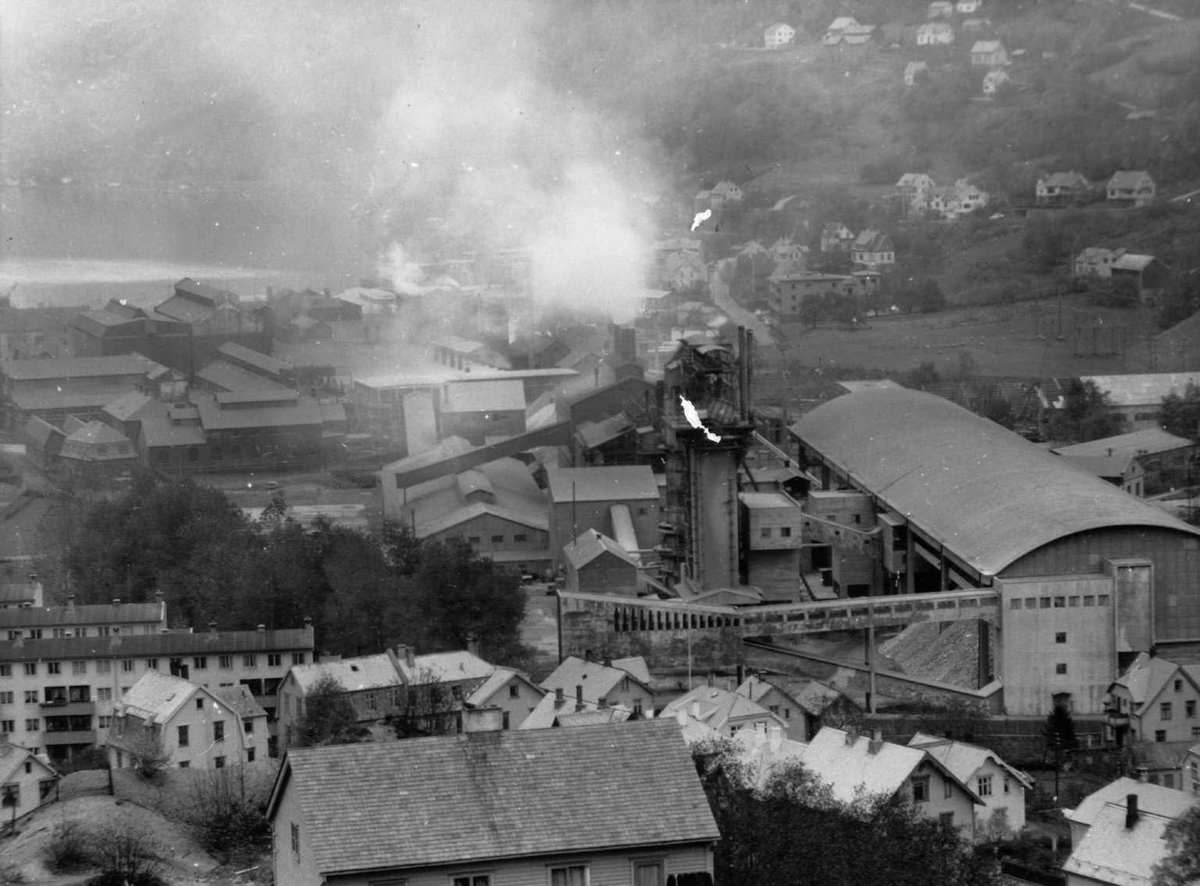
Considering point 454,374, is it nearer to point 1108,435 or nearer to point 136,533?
point 1108,435

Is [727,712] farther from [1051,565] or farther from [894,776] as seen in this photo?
[1051,565]

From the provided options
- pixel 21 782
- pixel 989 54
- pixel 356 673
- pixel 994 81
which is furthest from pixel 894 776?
pixel 989 54

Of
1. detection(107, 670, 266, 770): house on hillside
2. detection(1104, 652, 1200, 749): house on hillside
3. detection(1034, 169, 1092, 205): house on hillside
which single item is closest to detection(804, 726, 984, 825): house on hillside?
detection(1104, 652, 1200, 749): house on hillside

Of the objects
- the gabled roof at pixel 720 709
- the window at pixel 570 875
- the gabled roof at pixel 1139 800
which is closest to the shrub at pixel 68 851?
the gabled roof at pixel 720 709

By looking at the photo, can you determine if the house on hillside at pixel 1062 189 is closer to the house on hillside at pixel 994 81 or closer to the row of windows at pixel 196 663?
the house on hillside at pixel 994 81

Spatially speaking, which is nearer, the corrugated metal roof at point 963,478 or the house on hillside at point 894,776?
the house on hillside at point 894,776

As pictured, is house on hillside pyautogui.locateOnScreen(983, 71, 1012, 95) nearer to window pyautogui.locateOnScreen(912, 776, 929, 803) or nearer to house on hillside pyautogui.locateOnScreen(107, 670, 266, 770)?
house on hillside pyautogui.locateOnScreen(107, 670, 266, 770)
